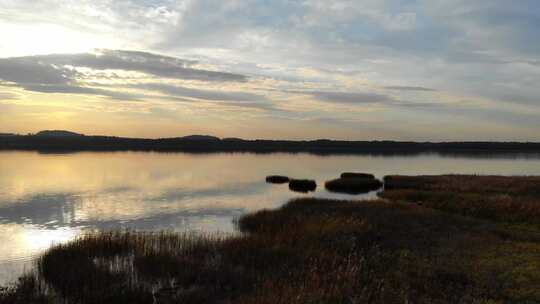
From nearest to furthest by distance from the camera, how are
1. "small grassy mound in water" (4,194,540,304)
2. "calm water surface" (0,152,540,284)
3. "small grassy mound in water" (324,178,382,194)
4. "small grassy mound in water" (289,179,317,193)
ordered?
"small grassy mound in water" (4,194,540,304)
"calm water surface" (0,152,540,284)
"small grassy mound in water" (324,178,382,194)
"small grassy mound in water" (289,179,317,193)

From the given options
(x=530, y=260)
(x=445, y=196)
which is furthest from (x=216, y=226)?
(x=445, y=196)

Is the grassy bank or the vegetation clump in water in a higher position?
the grassy bank

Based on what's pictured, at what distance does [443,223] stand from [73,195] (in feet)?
116

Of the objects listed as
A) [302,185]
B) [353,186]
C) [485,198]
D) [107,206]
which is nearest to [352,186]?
[353,186]

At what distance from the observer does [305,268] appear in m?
14.4

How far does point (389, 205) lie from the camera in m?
31.0

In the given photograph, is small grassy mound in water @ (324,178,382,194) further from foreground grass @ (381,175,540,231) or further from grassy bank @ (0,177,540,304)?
grassy bank @ (0,177,540,304)

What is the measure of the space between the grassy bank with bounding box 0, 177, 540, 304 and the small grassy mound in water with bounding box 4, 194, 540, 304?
0.13 ft

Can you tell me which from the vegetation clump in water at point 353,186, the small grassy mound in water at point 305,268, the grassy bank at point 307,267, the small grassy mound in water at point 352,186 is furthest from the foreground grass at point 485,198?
the small grassy mound in water at point 305,268

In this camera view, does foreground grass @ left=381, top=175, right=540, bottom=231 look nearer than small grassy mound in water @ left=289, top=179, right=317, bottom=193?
Yes

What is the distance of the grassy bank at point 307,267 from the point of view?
1197cm

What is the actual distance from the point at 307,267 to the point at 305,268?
0.08 meters

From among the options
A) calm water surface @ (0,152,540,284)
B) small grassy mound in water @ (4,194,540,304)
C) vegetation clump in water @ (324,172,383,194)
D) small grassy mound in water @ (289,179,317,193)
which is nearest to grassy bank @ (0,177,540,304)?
small grassy mound in water @ (4,194,540,304)

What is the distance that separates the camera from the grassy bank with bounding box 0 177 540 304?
12.0 meters
